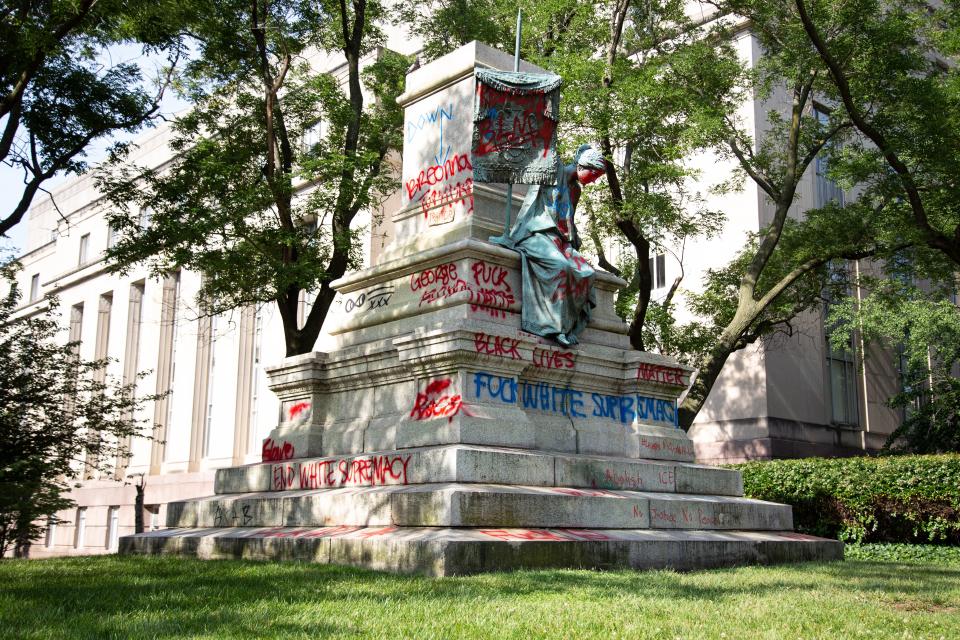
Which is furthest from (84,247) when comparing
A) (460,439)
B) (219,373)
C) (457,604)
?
(457,604)

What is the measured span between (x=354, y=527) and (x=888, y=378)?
23478 millimetres

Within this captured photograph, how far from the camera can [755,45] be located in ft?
83.4

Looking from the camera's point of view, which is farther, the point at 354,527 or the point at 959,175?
the point at 959,175

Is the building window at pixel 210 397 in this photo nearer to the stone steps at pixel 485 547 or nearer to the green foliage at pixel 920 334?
the green foliage at pixel 920 334

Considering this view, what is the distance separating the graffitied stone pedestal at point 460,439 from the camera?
27.2 feet

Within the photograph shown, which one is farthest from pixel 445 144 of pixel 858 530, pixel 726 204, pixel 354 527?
pixel 726 204

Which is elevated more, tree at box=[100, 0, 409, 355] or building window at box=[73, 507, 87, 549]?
tree at box=[100, 0, 409, 355]

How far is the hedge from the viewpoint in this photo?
15.6m

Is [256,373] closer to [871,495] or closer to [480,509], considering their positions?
[871,495]

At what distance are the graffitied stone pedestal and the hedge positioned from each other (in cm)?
581

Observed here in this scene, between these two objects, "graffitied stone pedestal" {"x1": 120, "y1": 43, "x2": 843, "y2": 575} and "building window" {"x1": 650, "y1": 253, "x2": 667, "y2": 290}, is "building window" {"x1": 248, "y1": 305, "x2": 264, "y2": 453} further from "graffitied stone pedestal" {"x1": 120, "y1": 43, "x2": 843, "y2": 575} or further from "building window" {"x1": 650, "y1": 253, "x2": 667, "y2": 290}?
"graffitied stone pedestal" {"x1": 120, "y1": 43, "x2": 843, "y2": 575}

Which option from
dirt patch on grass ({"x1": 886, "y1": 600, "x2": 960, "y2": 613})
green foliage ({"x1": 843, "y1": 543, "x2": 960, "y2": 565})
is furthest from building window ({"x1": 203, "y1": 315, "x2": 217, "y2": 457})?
dirt patch on grass ({"x1": 886, "y1": 600, "x2": 960, "y2": 613})

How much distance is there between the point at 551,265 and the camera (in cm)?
1045

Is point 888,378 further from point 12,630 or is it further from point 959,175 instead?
point 12,630
